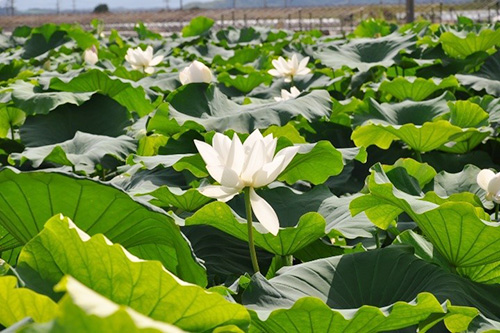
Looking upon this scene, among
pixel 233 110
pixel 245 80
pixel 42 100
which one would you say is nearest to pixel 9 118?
pixel 42 100

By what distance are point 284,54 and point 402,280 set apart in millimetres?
3759

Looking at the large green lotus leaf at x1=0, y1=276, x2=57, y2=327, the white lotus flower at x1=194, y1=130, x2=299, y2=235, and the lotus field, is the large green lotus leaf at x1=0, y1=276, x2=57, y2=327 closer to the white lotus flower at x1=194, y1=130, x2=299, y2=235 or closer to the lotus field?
the lotus field

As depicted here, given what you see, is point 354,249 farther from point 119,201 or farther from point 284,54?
point 284,54

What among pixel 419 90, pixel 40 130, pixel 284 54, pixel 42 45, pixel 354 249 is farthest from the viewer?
pixel 42 45

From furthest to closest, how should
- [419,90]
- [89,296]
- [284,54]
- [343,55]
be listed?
[284,54], [343,55], [419,90], [89,296]

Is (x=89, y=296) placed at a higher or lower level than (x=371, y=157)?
higher

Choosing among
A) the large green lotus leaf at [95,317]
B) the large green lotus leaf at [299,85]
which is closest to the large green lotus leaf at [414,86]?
the large green lotus leaf at [299,85]

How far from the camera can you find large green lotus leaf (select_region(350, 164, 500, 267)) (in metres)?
1.24

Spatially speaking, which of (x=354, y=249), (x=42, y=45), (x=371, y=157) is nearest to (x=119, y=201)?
(x=354, y=249)

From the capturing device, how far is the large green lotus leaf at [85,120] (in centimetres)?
261

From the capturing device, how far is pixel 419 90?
9.51 feet

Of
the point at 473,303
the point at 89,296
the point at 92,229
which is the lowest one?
the point at 473,303

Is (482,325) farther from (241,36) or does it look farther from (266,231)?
(241,36)

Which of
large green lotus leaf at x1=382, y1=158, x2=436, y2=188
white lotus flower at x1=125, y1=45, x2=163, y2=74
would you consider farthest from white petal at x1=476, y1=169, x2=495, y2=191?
white lotus flower at x1=125, y1=45, x2=163, y2=74
